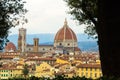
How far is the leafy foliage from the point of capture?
645 inches

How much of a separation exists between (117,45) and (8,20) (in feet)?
27.9

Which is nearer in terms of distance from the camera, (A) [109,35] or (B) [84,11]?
(A) [109,35]

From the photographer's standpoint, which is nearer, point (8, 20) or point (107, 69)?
point (107, 69)

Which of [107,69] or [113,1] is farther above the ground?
[113,1]

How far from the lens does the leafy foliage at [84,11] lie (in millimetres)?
16391

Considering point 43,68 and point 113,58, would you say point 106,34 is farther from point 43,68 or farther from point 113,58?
point 43,68

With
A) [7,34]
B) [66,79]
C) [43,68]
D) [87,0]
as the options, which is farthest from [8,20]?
[43,68]

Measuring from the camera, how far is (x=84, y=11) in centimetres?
1650

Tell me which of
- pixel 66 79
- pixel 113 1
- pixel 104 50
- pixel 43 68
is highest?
pixel 113 1

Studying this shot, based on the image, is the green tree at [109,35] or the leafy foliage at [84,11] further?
the leafy foliage at [84,11]

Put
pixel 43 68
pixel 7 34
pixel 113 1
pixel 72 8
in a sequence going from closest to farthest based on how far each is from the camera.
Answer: pixel 113 1
pixel 7 34
pixel 72 8
pixel 43 68

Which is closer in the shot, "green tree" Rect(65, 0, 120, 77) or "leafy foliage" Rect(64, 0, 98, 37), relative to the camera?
"green tree" Rect(65, 0, 120, 77)

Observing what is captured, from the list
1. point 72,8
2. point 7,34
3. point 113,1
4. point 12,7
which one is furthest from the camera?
point 72,8

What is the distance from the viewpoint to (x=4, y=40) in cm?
1700
